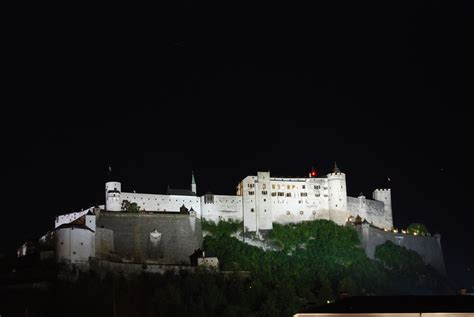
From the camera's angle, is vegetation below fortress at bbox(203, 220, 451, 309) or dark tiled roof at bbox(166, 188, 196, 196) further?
dark tiled roof at bbox(166, 188, 196, 196)

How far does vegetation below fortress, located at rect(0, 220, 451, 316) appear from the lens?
65.9 meters

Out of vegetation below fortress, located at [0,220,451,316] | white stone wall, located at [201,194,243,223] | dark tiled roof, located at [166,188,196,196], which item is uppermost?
dark tiled roof, located at [166,188,196,196]

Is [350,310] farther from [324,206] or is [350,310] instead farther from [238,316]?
[324,206]

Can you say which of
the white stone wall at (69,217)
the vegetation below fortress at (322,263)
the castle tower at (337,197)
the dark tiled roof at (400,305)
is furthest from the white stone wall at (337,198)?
the dark tiled roof at (400,305)

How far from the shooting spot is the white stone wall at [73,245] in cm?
7094

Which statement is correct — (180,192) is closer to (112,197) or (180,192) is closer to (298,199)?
(112,197)

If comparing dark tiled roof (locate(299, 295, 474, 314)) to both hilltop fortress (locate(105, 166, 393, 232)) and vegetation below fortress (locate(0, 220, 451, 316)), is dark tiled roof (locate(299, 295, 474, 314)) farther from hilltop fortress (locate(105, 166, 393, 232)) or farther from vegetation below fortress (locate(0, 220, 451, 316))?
hilltop fortress (locate(105, 166, 393, 232))

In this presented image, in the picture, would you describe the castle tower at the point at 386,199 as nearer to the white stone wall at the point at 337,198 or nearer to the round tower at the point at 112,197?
the white stone wall at the point at 337,198

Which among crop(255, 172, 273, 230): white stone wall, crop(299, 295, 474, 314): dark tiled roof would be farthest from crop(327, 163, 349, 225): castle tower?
crop(299, 295, 474, 314): dark tiled roof

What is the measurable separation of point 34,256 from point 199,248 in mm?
15896

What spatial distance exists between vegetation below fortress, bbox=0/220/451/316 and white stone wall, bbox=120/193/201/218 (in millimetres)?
2720

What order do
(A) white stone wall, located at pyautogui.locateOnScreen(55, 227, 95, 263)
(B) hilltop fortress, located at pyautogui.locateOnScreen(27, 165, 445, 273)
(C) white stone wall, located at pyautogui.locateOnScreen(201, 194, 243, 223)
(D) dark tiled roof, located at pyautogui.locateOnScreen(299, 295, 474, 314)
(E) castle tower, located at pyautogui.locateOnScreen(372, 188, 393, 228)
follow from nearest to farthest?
(D) dark tiled roof, located at pyautogui.locateOnScreen(299, 295, 474, 314) < (A) white stone wall, located at pyautogui.locateOnScreen(55, 227, 95, 263) < (B) hilltop fortress, located at pyautogui.locateOnScreen(27, 165, 445, 273) < (C) white stone wall, located at pyautogui.locateOnScreen(201, 194, 243, 223) < (E) castle tower, located at pyautogui.locateOnScreen(372, 188, 393, 228)

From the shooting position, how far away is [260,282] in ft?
243

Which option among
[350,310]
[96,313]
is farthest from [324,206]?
[350,310]
